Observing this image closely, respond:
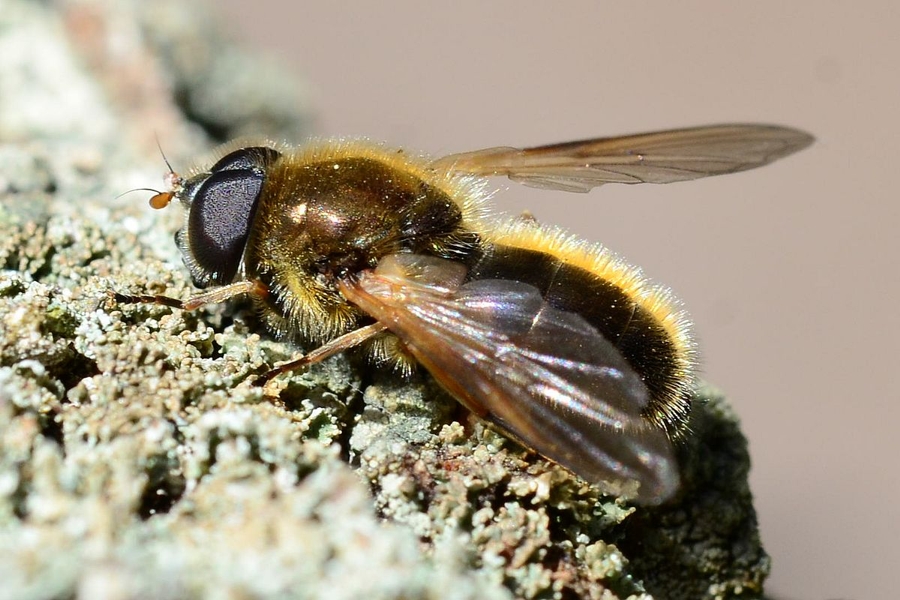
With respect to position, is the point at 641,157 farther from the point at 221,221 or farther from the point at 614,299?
the point at 221,221

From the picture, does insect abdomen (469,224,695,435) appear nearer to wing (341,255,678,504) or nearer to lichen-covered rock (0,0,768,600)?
wing (341,255,678,504)

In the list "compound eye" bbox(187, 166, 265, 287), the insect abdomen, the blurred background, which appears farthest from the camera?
the blurred background

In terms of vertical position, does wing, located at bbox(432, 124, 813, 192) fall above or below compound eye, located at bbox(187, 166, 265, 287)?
above

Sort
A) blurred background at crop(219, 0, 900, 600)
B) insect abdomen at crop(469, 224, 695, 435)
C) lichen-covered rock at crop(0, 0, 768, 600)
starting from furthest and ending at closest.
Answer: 1. blurred background at crop(219, 0, 900, 600)
2. insect abdomen at crop(469, 224, 695, 435)
3. lichen-covered rock at crop(0, 0, 768, 600)

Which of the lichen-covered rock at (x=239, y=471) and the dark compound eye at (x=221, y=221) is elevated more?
the dark compound eye at (x=221, y=221)

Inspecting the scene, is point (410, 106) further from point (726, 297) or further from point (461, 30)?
point (726, 297)

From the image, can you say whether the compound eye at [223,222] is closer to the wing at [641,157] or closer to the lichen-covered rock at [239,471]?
the lichen-covered rock at [239,471]

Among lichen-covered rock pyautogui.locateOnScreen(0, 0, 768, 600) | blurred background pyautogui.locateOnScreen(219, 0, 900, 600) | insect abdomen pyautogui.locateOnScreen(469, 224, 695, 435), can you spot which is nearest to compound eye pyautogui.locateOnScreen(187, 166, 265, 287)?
lichen-covered rock pyautogui.locateOnScreen(0, 0, 768, 600)

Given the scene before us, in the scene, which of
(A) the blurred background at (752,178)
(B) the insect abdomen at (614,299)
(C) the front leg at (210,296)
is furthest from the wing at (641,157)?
(A) the blurred background at (752,178)
